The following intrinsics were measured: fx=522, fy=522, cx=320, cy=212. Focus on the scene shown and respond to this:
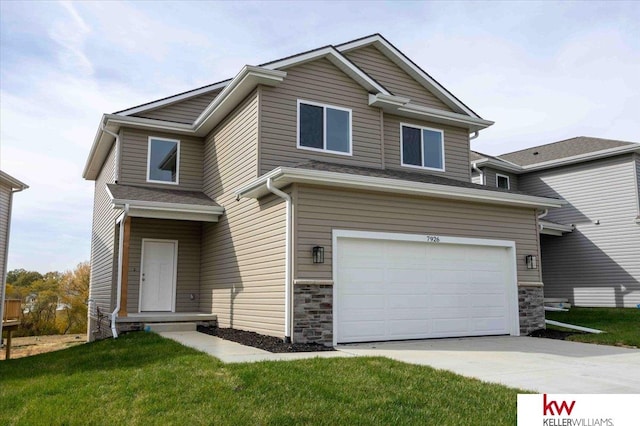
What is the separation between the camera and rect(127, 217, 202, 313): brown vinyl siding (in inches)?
535

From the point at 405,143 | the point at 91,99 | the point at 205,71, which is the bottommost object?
the point at 405,143

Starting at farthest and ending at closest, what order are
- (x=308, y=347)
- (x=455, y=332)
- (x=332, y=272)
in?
(x=455, y=332), (x=332, y=272), (x=308, y=347)

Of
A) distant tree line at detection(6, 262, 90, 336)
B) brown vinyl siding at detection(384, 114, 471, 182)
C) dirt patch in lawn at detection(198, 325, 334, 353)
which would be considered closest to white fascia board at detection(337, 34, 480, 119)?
brown vinyl siding at detection(384, 114, 471, 182)

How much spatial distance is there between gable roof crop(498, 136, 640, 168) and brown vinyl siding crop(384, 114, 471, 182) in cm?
705

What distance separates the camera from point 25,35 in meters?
11.8

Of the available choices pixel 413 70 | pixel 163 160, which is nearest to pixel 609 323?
pixel 413 70

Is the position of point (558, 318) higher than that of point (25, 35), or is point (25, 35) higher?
point (25, 35)

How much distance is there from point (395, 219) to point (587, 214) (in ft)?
39.6

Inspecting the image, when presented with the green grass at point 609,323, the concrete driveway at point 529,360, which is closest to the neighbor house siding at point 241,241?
the concrete driveway at point 529,360

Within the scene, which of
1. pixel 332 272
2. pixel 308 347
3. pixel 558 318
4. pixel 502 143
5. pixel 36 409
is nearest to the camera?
pixel 36 409

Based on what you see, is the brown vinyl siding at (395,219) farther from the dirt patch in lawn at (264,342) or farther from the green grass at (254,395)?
the green grass at (254,395)

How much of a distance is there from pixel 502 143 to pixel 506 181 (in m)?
9.55

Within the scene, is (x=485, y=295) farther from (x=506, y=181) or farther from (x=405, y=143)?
(x=506, y=181)

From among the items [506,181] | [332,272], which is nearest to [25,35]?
[332,272]
